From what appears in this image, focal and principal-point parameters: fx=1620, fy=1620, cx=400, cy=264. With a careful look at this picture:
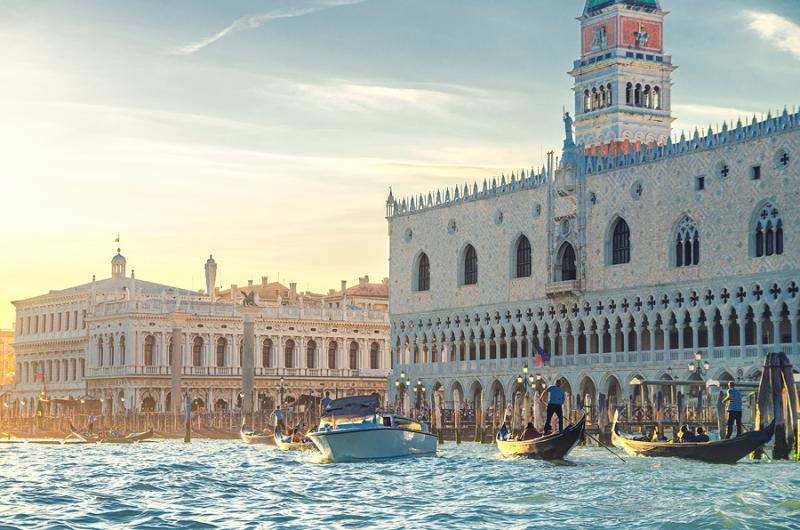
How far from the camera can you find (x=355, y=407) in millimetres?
37094

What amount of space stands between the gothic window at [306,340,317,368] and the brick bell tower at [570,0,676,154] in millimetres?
18194

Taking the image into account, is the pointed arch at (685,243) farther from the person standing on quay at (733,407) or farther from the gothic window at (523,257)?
the person standing on quay at (733,407)

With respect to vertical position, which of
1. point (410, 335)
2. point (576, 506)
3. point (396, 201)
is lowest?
point (576, 506)

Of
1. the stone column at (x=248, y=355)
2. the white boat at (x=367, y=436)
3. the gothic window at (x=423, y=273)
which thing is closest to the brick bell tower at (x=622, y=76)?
the gothic window at (x=423, y=273)

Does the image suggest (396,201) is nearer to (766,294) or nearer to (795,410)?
(766,294)

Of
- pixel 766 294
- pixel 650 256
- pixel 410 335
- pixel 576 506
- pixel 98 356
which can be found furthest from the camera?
pixel 98 356

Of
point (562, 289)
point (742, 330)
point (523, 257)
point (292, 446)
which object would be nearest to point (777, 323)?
point (742, 330)

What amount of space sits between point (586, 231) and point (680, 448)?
86.5 ft

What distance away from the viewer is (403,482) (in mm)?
29672

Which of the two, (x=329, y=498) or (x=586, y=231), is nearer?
(x=329, y=498)

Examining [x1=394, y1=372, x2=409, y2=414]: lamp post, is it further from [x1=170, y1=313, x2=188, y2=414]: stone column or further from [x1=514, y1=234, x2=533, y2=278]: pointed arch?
[x1=170, y1=313, x2=188, y2=414]: stone column

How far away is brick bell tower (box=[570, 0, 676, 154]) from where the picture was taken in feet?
228

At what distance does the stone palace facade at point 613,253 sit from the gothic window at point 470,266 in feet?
0.22

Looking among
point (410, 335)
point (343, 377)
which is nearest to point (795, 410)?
point (410, 335)
